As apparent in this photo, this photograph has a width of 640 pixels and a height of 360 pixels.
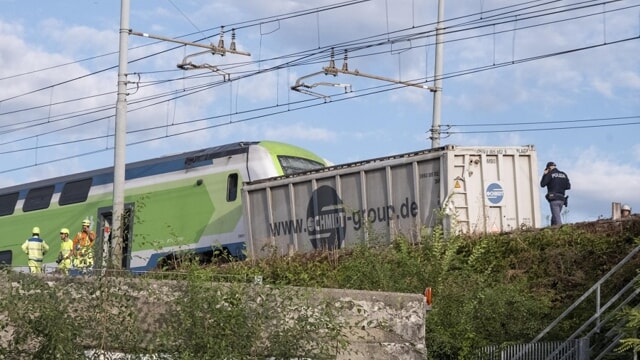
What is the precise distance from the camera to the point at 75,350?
9.26 metres

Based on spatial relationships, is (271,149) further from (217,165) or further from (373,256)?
(373,256)

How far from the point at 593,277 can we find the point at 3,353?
12132 mm

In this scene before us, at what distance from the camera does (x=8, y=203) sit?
34062mm

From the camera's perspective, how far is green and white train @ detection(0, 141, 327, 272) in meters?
27.5

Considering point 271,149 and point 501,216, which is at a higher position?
point 271,149

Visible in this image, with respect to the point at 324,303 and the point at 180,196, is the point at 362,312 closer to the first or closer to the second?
the point at 324,303

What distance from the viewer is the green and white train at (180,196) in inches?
1085

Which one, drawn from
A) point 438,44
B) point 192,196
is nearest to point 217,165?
point 192,196

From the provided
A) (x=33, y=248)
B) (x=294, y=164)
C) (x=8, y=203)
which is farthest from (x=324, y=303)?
(x=8, y=203)

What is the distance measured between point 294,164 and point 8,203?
414 inches

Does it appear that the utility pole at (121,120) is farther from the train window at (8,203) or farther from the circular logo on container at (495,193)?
the train window at (8,203)

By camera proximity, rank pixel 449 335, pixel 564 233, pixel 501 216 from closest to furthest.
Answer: pixel 449 335
pixel 564 233
pixel 501 216

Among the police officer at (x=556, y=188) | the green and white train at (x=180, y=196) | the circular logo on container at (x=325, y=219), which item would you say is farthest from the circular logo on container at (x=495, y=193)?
the green and white train at (x=180, y=196)

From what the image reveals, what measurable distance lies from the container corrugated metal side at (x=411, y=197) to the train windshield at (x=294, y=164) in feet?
6.43
